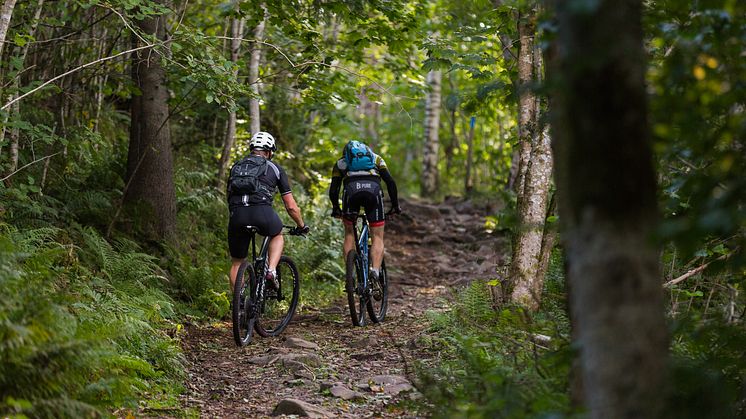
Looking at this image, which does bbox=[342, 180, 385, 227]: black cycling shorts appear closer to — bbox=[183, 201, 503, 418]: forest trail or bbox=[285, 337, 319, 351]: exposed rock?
bbox=[183, 201, 503, 418]: forest trail

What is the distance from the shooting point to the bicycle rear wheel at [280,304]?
8.70 metres

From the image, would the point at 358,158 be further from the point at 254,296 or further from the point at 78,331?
the point at 78,331

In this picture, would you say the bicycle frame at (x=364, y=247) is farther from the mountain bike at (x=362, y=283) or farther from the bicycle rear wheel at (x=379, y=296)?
the bicycle rear wheel at (x=379, y=296)

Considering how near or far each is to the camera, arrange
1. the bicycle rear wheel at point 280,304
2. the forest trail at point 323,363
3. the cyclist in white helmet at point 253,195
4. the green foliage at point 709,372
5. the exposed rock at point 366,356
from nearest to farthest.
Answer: the green foliage at point 709,372, the forest trail at point 323,363, the exposed rock at point 366,356, the cyclist in white helmet at point 253,195, the bicycle rear wheel at point 280,304

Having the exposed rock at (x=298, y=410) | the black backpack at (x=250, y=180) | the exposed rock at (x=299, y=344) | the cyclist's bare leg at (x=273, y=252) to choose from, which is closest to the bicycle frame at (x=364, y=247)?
the cyclist's bare leg at (x=273, y=252)

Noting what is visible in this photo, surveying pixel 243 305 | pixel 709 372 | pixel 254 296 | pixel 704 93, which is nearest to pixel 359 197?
pixel 254 296

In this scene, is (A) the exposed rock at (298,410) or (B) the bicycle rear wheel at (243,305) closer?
(A) the exposed rock at (298,410)

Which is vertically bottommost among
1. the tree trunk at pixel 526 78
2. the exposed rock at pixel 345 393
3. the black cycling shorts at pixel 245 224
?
the exposed rock at pixel 345 393

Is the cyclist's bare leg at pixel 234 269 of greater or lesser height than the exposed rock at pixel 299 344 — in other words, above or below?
above

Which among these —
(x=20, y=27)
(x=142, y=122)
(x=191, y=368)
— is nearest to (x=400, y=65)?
(x=142, y=122)

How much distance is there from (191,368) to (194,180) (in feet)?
18.4

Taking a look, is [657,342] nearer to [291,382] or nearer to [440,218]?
[291,382]

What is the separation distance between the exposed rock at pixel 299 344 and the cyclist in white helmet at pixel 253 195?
90 cm

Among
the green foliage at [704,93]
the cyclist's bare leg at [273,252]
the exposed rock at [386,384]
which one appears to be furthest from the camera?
the cyclist's bare leg at [273,252]
